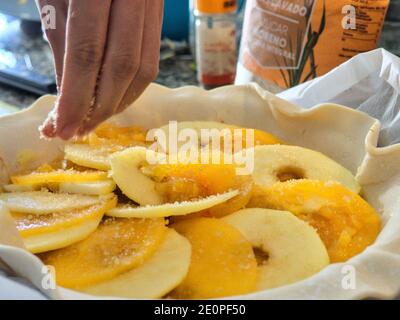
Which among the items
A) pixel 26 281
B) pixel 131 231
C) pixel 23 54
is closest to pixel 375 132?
pixel 131 231

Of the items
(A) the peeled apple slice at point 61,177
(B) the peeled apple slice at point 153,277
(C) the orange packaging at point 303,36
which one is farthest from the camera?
(C) the orange packaging at point 303,36

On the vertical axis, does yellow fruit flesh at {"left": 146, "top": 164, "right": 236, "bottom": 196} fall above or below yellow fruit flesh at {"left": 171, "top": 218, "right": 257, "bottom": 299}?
above

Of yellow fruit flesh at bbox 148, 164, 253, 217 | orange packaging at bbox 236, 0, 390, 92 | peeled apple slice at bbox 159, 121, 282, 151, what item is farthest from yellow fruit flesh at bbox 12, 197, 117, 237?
orange packaging at bbox 236, 0, 390, 92

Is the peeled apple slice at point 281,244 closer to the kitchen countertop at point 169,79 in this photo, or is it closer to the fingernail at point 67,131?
the fingernail at point 67,131

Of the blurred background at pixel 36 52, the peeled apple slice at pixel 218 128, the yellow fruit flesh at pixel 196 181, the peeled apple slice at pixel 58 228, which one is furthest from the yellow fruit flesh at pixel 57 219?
the blurred background at pixel 36 52

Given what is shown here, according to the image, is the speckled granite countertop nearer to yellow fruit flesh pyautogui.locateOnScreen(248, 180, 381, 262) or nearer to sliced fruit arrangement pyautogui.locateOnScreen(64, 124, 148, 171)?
sliced fruit arrangement pyautogui.locateOnScreen(64, 124, 148, 171)

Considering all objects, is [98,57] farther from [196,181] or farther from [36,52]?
[36,52]
